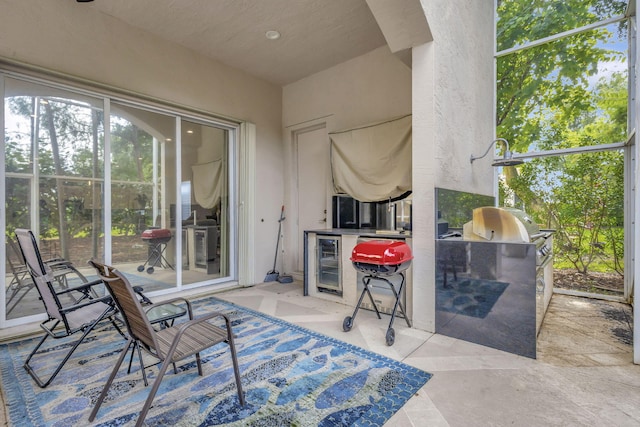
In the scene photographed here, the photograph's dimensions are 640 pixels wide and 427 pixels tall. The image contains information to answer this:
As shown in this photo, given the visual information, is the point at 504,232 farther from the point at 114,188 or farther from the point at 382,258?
the point at 114,188

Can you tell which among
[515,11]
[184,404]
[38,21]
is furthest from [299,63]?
[184,404]

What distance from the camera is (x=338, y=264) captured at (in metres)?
3.69

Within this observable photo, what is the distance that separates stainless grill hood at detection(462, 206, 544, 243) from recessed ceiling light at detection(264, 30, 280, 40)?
3141mm

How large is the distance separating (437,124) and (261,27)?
8.05 feet

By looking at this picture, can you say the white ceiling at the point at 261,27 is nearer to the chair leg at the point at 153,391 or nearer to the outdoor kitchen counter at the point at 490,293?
the outdoor kitchen counter at the point at 490,293

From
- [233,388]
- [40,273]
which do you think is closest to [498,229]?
[233,388]

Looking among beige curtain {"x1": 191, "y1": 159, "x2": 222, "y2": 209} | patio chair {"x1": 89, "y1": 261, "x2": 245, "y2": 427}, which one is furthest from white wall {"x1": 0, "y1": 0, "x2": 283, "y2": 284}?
patio chair {"x1": 89, "y1": 261, "x2": 245, "y2": 427}

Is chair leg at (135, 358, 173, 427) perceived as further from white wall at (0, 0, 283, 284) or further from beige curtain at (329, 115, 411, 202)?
white wall at (0, 0, 283, 284)

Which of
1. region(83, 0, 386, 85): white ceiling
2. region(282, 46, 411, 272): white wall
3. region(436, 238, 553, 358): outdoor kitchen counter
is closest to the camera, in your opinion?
region(436, 238, 553, 358): outdoor kitchen counter

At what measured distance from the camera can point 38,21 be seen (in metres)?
2.87

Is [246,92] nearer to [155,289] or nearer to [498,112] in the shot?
[155,289]

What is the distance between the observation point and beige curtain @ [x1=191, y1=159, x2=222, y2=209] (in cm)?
429

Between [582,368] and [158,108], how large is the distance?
4.94m

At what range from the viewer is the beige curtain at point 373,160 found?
12.1ft
